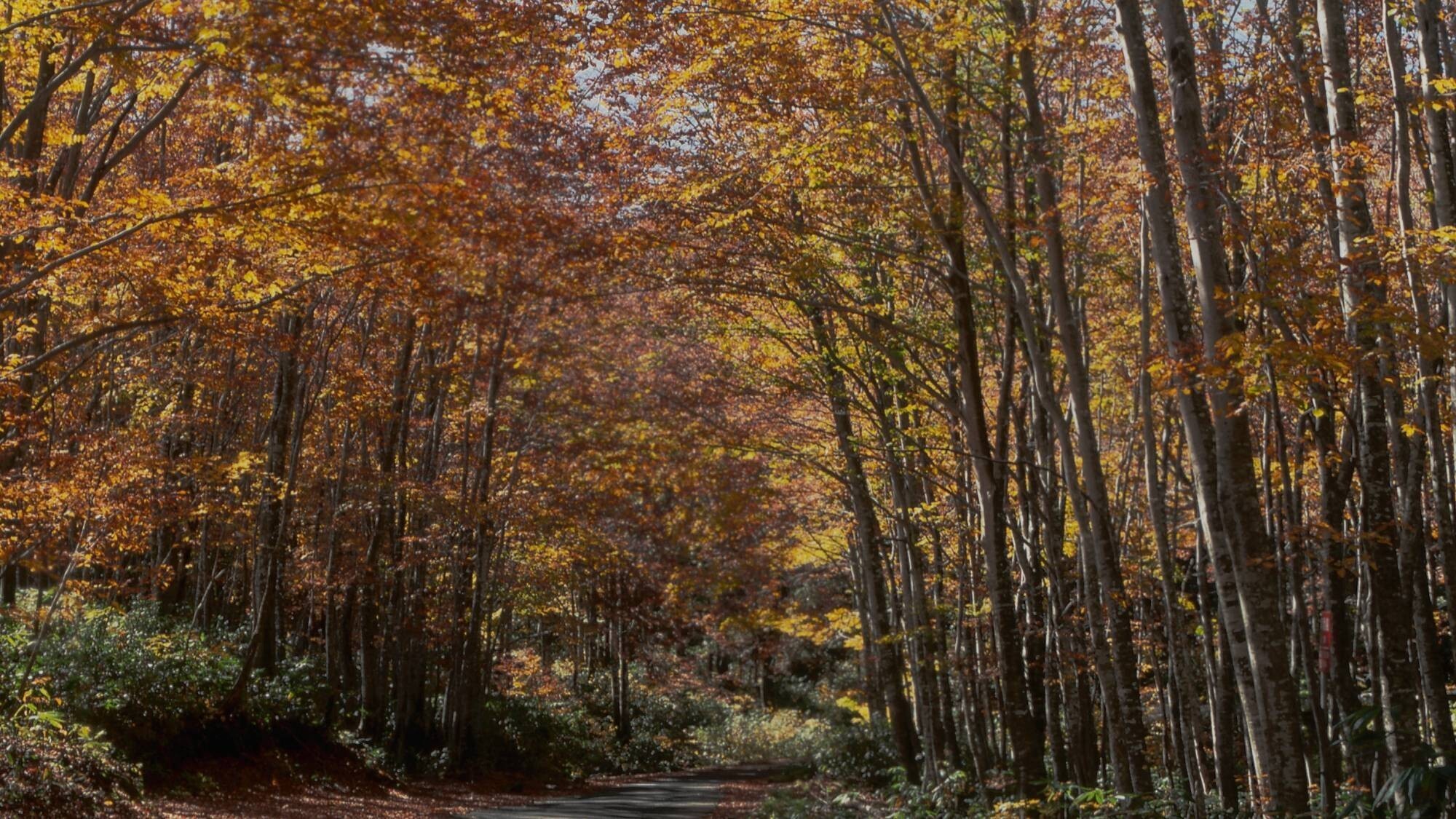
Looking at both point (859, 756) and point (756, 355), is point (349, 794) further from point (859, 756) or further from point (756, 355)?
point (859, 756)

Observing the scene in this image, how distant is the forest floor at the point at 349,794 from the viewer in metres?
13.0

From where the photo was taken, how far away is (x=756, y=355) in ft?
51.5

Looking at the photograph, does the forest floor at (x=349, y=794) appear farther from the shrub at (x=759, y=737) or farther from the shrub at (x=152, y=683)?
the shrub at (x=759, y=737)

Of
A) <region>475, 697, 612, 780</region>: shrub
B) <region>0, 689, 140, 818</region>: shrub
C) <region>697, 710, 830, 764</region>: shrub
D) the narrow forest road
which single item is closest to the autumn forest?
<region>0, 689, 140, 818</region>: shrub

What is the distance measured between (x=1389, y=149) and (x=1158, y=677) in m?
7.36

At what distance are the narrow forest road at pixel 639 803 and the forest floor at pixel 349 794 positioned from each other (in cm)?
5

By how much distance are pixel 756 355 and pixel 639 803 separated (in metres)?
7.76

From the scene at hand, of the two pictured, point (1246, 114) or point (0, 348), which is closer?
point (1246, 114)

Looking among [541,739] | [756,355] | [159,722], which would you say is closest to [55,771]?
[159,722]

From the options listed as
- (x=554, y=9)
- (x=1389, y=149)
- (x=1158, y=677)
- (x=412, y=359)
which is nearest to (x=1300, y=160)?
(x=1389, y=149)

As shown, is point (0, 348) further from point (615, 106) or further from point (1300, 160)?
point (1300, 160)

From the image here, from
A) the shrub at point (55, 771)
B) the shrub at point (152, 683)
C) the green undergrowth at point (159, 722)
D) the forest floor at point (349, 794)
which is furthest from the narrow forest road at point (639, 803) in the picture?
the shrub at point (55, 771)

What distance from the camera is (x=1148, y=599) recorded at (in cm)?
1669

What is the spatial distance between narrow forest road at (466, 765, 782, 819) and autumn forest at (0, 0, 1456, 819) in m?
1.01
